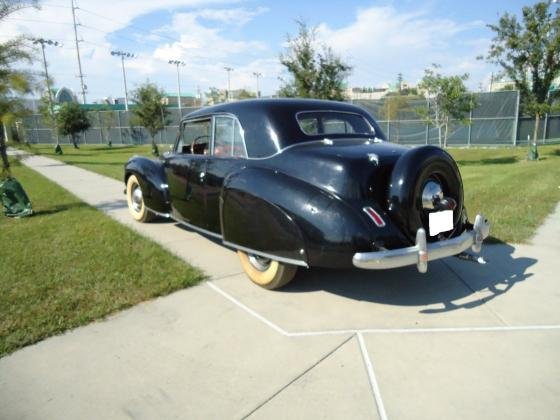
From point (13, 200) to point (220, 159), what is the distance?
15.7 feet

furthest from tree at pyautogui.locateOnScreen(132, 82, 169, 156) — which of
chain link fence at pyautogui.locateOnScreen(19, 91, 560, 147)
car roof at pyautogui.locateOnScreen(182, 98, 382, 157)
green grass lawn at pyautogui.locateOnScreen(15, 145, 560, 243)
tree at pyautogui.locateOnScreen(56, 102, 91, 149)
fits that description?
car roof at pyautogui.locateOnScreen(182, 98, 382, 157)

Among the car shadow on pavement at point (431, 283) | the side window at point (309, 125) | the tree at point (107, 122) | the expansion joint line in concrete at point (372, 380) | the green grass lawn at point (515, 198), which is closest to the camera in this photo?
the expansion joint line in concrete at point (372, 380)

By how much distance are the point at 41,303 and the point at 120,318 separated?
2.46 ft

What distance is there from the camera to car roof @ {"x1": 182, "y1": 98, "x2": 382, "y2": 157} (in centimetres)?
368

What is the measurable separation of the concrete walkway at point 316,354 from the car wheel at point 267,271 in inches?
3.9

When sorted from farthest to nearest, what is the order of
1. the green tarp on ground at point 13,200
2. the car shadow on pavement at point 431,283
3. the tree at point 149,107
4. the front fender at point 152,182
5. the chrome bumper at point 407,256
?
the tree at point 149,107 → the green tarp on ground at point 13,200 → the front fender at point 152,182 → the car shadow on pavement at point 431,283 → the chrome bumper at point 407,256

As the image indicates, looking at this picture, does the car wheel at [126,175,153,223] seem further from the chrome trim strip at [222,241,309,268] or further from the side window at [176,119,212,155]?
the chrome trim strip at [222,241,309,268]

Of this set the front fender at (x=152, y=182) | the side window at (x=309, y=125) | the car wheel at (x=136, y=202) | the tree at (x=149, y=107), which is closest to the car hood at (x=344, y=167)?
the side window at (x=309, y=125)

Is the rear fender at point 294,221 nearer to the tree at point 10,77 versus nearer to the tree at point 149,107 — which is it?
the tree at point 10,77

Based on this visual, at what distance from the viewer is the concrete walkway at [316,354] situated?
2252mm

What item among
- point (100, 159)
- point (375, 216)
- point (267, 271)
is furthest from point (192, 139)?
point (100, 159)

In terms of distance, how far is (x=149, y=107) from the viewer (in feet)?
85.1

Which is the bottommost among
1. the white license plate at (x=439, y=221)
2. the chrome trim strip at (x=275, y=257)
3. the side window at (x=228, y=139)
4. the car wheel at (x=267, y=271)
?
the car wheel at (x=267, y=271)

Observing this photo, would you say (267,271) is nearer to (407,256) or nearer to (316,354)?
(316,354)
